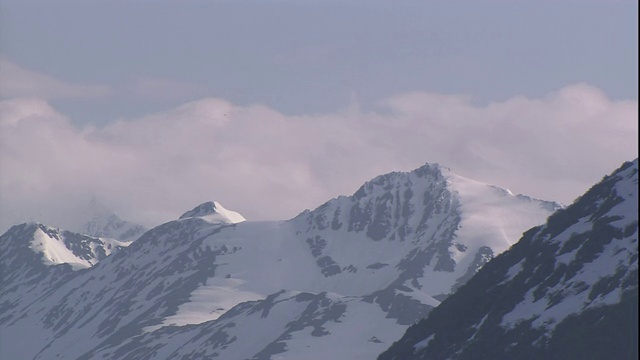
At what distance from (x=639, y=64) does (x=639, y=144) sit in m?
5.82

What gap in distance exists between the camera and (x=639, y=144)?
108000 mm

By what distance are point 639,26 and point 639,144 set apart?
862cm

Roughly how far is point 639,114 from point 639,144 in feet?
9.76

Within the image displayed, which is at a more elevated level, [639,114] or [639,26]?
[639,26]

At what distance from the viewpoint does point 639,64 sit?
107438 mm

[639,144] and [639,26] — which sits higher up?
[639,26]

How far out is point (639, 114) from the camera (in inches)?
4171

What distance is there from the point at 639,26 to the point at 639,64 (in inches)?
114

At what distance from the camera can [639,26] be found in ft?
355

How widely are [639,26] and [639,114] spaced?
687cm
